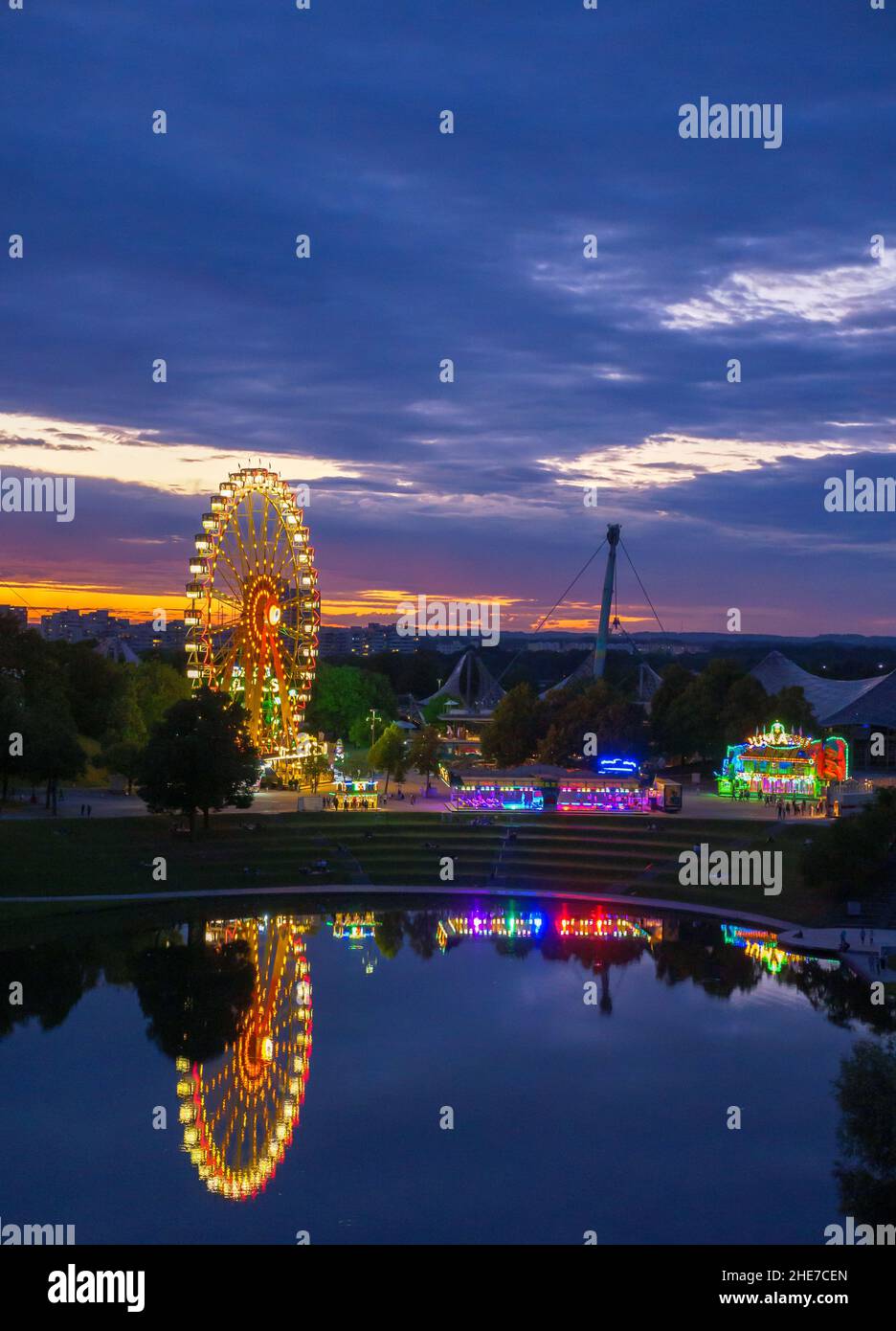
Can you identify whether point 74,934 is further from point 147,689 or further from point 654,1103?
point 147,689

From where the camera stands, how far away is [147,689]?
285 ft

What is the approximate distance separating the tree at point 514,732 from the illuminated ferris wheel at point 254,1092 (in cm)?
4545

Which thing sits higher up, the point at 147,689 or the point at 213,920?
the point at 147,689

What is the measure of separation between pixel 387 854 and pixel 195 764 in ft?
30.4

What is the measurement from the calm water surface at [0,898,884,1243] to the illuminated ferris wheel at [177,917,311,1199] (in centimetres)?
7

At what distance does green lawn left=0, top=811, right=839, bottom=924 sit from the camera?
53594mm

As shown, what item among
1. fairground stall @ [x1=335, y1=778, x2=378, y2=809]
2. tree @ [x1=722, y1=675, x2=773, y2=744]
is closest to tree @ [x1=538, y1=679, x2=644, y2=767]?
tree @ [x1=722, y1=675, x2=773, y2=744]

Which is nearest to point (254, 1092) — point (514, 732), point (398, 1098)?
point (398, 1098)

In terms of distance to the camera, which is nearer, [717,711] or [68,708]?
[68,708]

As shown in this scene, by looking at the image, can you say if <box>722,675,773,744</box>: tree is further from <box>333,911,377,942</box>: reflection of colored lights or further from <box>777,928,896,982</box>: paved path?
<box>333,911,377,942</box>: reflection of colored lights

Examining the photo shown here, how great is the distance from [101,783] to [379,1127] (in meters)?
54.6

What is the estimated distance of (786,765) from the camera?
232 ft

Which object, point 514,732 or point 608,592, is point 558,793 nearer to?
point 514,732
